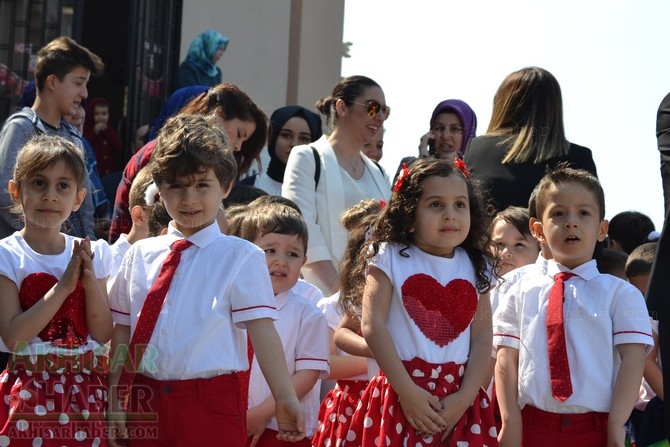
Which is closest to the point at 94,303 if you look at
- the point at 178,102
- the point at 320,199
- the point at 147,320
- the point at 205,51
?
the point at 147,320

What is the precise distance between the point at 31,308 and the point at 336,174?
7.64ft

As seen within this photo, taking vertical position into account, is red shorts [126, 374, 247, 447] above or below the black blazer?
below

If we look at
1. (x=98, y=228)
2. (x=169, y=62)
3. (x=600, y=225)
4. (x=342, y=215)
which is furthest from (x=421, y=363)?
(x=169, y=62)

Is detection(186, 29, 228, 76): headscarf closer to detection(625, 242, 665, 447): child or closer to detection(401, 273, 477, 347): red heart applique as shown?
detection(625, 242, 665, 447): child

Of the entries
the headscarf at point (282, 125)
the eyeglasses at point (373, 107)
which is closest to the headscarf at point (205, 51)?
the headscarf at point (282, 125)

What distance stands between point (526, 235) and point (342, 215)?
85cm

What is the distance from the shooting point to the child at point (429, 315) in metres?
4.45

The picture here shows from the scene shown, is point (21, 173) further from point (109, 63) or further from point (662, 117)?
point (109, 63)

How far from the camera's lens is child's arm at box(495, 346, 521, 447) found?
15.6 ft

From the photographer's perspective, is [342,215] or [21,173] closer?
[21,173]

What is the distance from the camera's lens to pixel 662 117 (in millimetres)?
4648

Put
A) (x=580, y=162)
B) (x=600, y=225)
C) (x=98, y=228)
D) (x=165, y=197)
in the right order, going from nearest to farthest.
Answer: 1. (x=165, y=197)
2. (x=600, y=225)
3. (x=580, y=162)
4. (x=98, y=228)

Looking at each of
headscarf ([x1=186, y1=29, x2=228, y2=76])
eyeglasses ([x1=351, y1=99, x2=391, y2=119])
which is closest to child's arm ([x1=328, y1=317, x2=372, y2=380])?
eyeglasses ([x1=351, y1=99, x2=391, y2=119])

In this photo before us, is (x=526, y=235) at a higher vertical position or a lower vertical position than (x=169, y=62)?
lower
